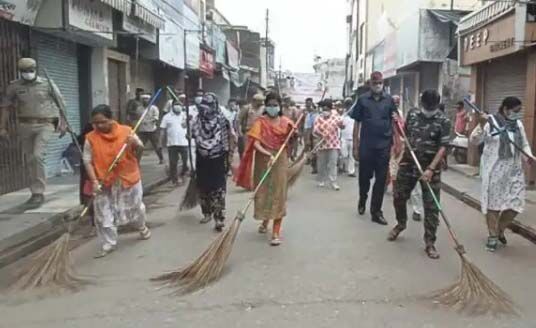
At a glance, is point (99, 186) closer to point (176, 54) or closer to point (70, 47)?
point (70, 47)

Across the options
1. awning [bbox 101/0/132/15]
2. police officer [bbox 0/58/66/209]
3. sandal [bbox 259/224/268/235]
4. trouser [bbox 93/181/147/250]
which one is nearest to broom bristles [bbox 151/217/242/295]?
trouser [bbox 93/181/147/250]

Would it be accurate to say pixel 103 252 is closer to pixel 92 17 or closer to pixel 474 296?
pixel 474 296

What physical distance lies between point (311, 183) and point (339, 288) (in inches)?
269

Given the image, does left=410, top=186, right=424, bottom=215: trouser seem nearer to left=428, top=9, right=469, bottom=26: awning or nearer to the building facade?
the building facade

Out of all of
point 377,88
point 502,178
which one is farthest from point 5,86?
point 502,178

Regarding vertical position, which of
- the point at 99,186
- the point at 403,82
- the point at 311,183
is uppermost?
the point at 403,82

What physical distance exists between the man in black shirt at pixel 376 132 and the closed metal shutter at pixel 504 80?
4735 millimetres

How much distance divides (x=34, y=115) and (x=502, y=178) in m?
5.66

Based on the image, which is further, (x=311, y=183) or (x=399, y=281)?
(x=311, y=183)

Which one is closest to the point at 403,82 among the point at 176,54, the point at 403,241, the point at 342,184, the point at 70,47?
the point at 176,54

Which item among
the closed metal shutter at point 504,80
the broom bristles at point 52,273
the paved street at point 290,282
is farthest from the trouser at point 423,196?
the closed metal shutter at point 504,80

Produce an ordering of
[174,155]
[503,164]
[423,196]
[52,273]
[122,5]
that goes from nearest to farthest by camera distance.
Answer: [52,273] → [423,196] → [503,164] → [122,5] → [174,155]

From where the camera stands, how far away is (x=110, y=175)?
226 inches

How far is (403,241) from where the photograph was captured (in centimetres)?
636
